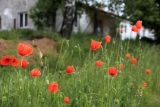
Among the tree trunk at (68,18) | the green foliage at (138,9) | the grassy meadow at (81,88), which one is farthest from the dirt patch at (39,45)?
the grassy meadow at (81,88)

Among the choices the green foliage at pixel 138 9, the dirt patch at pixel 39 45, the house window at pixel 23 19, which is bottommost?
the house window at pixel 23 19

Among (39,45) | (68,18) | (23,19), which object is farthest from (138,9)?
(23,19)

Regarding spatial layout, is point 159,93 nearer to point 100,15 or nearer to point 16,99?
point 16,99

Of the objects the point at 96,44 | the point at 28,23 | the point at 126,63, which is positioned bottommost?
the point at 28,23

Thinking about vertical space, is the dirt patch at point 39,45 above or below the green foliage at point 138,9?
below

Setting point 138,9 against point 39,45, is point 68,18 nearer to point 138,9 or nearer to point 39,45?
point 138,9

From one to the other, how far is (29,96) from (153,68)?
4.77 metres

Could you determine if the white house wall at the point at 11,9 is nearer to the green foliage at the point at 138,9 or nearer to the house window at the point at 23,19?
the house window at the point at 23,19

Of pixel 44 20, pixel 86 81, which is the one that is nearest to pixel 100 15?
pixel 44 20

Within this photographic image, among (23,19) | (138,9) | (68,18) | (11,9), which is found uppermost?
(138,9)

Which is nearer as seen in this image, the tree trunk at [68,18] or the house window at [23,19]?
the tree trunk at [68,18]

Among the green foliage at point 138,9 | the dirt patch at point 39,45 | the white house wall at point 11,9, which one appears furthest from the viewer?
the white house wall at point 11,9

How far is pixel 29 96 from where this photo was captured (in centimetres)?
503

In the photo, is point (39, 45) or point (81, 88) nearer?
point (81, 88)
